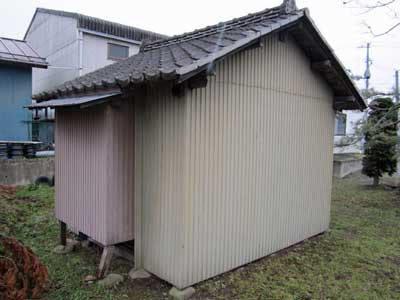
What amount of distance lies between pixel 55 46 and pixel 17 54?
621 cm

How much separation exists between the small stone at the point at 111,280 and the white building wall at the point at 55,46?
11.9 metres

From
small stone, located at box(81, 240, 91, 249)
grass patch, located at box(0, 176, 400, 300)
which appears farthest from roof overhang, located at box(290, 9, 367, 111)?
small stone, located at box(81, 240, 91, 249)

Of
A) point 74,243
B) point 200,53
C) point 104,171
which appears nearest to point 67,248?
point 74,243

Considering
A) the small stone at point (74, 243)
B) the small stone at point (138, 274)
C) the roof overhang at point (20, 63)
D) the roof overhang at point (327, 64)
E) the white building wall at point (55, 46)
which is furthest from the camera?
the white building wall at point (55, 46)

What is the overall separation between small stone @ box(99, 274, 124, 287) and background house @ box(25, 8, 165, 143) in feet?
32.4

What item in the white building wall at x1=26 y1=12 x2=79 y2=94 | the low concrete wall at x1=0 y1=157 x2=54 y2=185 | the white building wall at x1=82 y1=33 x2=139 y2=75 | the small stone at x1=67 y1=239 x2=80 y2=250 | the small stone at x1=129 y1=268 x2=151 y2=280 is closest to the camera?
the small stone at x1=129 y1=268 x2=151 y2=280

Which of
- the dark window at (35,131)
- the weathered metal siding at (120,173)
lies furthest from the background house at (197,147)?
the dark window at (35,131)

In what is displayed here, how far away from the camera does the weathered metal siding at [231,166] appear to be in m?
3.64

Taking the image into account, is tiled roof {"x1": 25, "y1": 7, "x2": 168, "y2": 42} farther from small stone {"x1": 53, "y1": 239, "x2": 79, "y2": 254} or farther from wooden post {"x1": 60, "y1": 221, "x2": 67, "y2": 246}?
small stone {"x1": 53, "y1": 239, "x2": 79, "y2": 254}

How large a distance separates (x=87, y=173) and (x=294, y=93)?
341 centimetres

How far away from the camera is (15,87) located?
10.1 metres

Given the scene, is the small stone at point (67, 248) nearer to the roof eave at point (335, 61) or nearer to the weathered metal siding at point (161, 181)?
the weathered metal siding at point (161, 181)

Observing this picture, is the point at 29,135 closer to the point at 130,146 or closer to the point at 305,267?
the point at 130,146

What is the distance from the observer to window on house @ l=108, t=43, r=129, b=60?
1462cm
